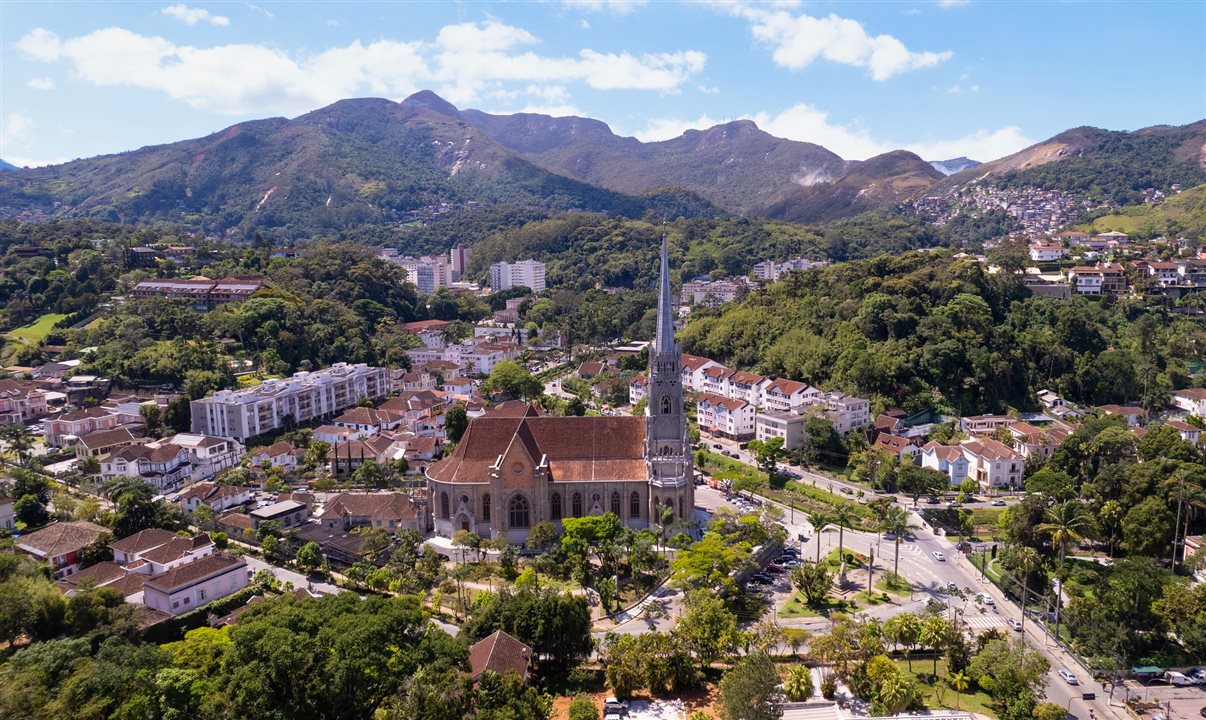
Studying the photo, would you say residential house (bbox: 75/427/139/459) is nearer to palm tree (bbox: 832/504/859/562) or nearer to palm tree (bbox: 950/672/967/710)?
palm tree (bbox: 832/504/859/562)

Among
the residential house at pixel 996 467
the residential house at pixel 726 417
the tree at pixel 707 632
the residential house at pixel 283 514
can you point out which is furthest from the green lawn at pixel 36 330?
the residential house at pixel 996 467

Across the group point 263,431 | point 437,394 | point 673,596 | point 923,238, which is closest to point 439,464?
point 673,596

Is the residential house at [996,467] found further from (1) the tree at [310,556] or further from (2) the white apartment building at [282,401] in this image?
(2) the white apartment building at [282,401]

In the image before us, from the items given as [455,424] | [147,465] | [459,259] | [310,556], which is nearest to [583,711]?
[310,556]

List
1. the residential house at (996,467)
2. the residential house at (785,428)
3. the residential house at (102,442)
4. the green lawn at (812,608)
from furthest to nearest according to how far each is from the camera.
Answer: the residential house at (785,428), the residential house at (102,442), the residential house at (996,467), the green lawn at (812,608)

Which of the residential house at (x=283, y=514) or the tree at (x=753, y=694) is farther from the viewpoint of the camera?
the residential house at (x=283, y=514)

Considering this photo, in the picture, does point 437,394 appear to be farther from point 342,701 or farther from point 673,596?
point 342,701
